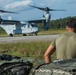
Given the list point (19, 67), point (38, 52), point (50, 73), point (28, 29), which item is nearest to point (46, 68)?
point (50, 73)

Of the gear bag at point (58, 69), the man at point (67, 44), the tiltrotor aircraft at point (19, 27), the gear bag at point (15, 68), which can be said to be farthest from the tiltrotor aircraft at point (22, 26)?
the gear bag at point (58, 69)

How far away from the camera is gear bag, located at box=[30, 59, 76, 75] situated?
175 inches

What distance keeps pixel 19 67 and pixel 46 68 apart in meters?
2.80

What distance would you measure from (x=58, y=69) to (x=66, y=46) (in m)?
1.19

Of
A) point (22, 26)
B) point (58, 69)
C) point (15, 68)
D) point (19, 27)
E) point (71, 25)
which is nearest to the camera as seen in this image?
point (58, 69)

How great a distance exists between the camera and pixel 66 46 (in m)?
5.64

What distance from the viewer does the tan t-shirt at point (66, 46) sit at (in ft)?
18.3

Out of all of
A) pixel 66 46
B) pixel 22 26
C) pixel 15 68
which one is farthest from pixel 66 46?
pixel 22 26

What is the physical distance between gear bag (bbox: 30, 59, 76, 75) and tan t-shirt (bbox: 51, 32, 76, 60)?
698 millimetres

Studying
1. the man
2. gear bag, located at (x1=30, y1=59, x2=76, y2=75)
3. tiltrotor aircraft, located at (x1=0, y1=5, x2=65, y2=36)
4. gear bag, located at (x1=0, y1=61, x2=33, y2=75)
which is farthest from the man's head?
tiltrotor aircraft, located at (x1=0, y1=5, x2=65, y2=36)

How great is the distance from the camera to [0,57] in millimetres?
7656

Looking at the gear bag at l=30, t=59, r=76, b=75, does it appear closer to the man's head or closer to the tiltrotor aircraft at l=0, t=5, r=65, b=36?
the man's head

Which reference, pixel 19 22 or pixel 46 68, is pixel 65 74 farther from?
pixel 19 22

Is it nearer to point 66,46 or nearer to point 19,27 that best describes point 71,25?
point 66,46
